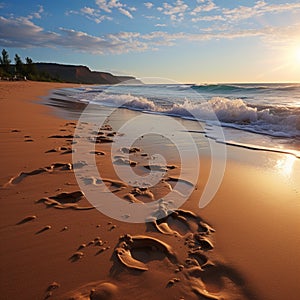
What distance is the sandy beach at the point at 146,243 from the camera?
1.55 m

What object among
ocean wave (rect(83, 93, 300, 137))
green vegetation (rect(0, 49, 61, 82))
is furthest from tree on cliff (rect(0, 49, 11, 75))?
ocean wave (rect(83, 93, 300, 137))

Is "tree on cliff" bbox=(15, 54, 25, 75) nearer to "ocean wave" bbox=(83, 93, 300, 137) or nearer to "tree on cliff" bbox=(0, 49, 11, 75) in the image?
"tree on cliff" bbox=(0, 49, 11, 75)

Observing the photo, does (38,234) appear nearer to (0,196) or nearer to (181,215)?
(0,196)

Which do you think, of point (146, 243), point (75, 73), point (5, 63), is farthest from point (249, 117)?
point (75, 73)

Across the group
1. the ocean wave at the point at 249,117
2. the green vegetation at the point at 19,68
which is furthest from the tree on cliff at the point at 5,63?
the ocean wave at the point at 249,117

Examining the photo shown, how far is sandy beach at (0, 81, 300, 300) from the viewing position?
60.9 inches

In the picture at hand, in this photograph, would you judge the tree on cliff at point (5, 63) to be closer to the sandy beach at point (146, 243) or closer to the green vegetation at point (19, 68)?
the green vegetation at point (19, 68)

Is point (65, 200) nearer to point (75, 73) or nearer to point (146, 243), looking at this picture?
point (146, 243)

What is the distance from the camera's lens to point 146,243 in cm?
198

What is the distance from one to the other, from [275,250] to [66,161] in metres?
2.85

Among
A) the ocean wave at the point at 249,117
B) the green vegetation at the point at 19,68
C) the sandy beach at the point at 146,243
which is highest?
the green vegetation at the point at 19,68

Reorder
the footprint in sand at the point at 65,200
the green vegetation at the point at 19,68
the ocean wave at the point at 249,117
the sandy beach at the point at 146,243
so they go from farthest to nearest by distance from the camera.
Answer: the green vegetation at the point at 19,68 < the ocean wave at the point at 249,117 < the footprint in sand at the point at 65,200 < the sandy beach at the point at 146,243

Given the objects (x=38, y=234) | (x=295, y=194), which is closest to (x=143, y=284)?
(x=38, y=234)

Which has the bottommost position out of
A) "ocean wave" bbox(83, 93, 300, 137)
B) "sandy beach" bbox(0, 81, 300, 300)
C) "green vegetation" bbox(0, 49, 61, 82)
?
"sandy beach" bbox(0, 81, 300, 300)
